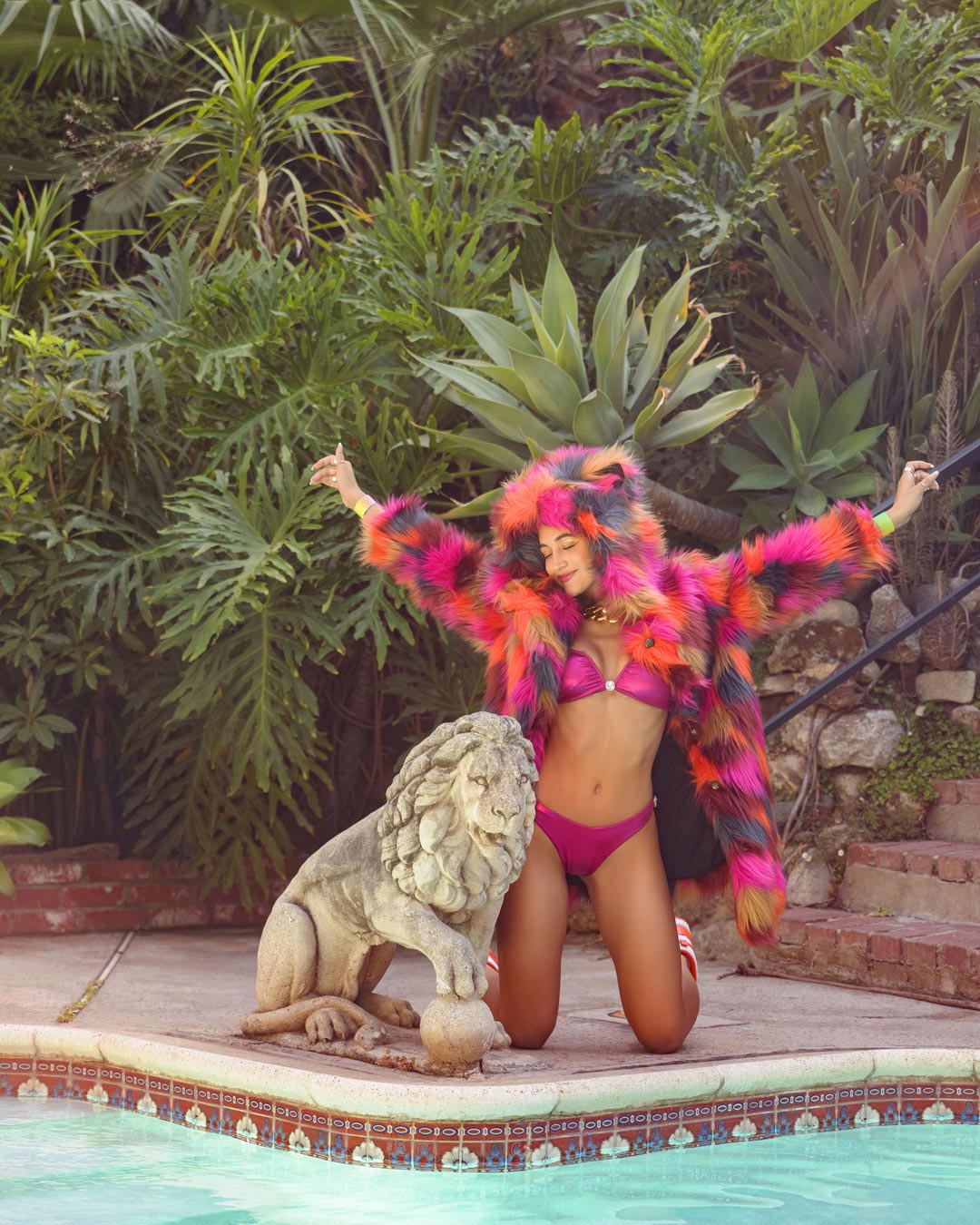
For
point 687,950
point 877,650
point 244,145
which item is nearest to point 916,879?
point 877,650

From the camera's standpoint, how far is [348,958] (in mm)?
3658

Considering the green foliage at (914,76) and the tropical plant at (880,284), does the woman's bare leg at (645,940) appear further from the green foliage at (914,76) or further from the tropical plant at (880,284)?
the green foliage at (914,76)

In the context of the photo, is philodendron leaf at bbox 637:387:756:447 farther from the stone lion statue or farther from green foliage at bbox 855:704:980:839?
the stone lion statue

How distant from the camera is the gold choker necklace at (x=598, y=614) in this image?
3746mm

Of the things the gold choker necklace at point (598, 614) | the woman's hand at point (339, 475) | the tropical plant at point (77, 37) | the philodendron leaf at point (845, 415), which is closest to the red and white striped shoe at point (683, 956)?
the gold choker necklace at point (598, 614)

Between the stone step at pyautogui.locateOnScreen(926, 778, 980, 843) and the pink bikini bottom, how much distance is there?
1889 mm

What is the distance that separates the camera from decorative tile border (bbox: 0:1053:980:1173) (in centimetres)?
306

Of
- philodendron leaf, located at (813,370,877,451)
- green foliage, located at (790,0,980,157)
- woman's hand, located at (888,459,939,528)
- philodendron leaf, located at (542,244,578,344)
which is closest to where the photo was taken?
woman's hand, located at (888,459,939,528)

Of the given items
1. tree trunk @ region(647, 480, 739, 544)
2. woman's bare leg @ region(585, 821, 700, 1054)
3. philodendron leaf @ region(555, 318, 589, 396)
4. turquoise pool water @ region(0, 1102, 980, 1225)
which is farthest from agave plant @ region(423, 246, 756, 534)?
turquoise pool water @ region(0, 1102, 980, 1225)

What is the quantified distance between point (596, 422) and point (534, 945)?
1.81 m

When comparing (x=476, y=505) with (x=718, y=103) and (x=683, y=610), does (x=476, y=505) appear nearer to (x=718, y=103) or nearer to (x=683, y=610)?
(x=683, y=610)

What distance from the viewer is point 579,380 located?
194 inches

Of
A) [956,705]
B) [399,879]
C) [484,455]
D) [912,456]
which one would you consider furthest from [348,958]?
[912,456]

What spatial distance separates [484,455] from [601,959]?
1853 millimetres
